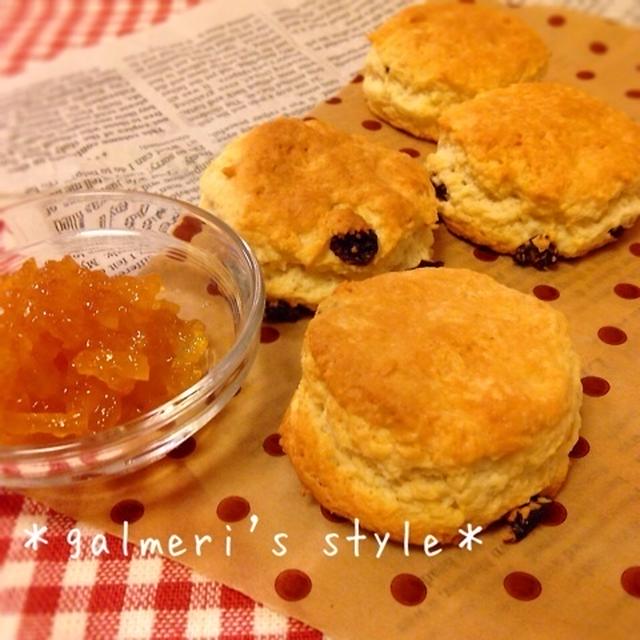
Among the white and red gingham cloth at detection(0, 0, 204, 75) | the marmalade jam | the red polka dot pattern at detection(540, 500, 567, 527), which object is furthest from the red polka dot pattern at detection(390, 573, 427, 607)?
the white and red gingham cloth at detection(0, 0, 204, 75)

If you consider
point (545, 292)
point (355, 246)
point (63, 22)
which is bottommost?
point (63, 22)

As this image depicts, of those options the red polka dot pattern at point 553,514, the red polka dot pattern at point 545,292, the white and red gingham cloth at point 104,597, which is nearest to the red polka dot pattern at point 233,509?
the white and red gingham cloth at point 104,597

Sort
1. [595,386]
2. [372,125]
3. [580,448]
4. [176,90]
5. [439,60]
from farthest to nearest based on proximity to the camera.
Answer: [176,90] < [372,125] < [439,60] < [595,386] < [580,448]

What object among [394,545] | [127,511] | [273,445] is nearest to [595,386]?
[394,545]

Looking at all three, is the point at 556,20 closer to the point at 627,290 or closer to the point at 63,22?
the point at 627,290

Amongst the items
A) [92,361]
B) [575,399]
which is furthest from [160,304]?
[575,399]

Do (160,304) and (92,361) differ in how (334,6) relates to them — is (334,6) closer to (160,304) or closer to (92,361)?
(160,304)
